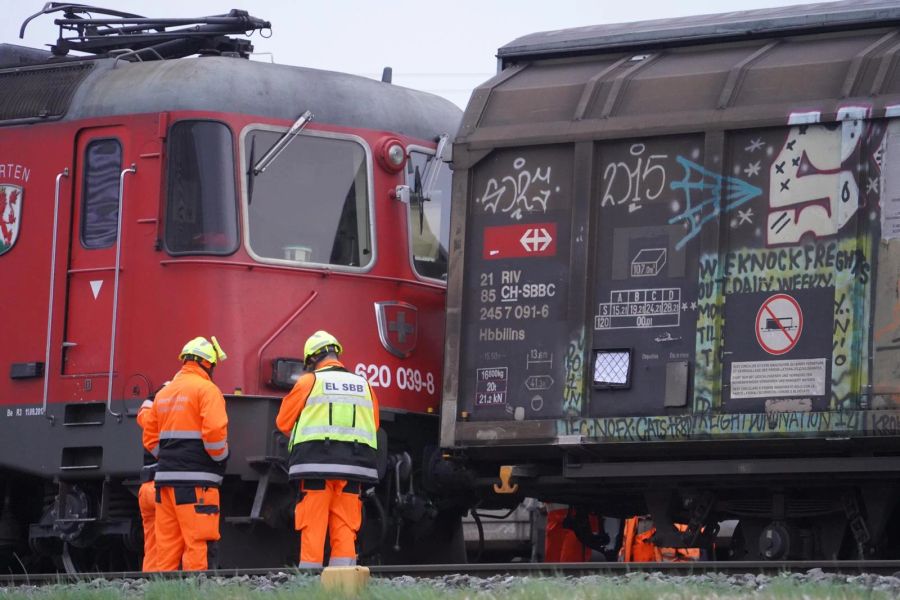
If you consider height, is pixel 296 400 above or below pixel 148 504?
above

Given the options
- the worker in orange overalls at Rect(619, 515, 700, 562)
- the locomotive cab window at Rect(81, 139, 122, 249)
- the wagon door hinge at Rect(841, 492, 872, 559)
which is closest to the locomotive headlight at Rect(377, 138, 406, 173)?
the locomotive cab window at Rect(81, 139, 122, 249)

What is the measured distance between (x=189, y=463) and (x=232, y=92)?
2.68 meters

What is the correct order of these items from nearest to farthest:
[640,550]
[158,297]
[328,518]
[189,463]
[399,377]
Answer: [328,518]
[189,463]
[158,297]
[399,377]
[640,550]

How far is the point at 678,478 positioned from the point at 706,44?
280 centimetres

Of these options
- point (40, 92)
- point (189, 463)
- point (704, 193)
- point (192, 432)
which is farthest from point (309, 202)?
point (704, 193)

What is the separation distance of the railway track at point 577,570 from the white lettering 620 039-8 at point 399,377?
205cm

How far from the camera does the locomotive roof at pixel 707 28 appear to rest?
31.8 feet

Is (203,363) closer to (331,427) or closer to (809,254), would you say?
(331,427)

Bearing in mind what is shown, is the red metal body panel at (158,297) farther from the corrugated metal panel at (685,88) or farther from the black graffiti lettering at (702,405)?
the black graffiti lettering at (702,405)

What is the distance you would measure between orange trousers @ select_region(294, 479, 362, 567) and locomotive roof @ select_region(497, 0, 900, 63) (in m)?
3.30

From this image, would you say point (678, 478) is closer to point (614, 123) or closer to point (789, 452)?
point (789, 452)

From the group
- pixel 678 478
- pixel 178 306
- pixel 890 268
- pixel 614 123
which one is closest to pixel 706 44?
pixel 614 123

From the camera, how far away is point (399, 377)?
36.6 ft

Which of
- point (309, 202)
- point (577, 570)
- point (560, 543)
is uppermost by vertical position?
point (309, 202)
